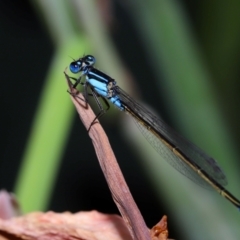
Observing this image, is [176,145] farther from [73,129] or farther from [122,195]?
[73,129]

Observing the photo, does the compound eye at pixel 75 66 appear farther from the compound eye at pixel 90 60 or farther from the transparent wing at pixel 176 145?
the transparent wing at pixel 176 145

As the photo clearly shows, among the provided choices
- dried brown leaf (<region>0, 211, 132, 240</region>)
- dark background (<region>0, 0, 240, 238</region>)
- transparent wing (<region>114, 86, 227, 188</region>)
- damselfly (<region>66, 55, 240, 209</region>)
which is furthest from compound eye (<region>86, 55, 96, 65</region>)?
dark background (<region>0, 0, 240, 238</region>)

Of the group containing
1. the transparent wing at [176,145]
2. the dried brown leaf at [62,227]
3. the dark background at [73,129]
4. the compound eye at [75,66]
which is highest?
the dark background at [73,129]

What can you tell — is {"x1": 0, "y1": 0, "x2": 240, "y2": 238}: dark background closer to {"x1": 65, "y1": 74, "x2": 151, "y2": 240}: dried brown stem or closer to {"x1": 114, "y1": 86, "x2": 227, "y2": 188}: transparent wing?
{"x1": 114, "y1": 86, "x2": 227, "y2": 188}: transparent wing

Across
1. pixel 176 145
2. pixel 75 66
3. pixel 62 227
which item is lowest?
pixel 62 227

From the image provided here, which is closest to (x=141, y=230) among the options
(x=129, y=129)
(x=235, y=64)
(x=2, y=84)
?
(x=129, y=129)

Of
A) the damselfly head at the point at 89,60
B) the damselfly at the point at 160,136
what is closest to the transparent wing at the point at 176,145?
the damselfly at the point at 160,136

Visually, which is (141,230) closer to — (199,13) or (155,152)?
(155,152)

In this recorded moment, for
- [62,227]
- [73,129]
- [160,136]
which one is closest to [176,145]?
[160,136]
